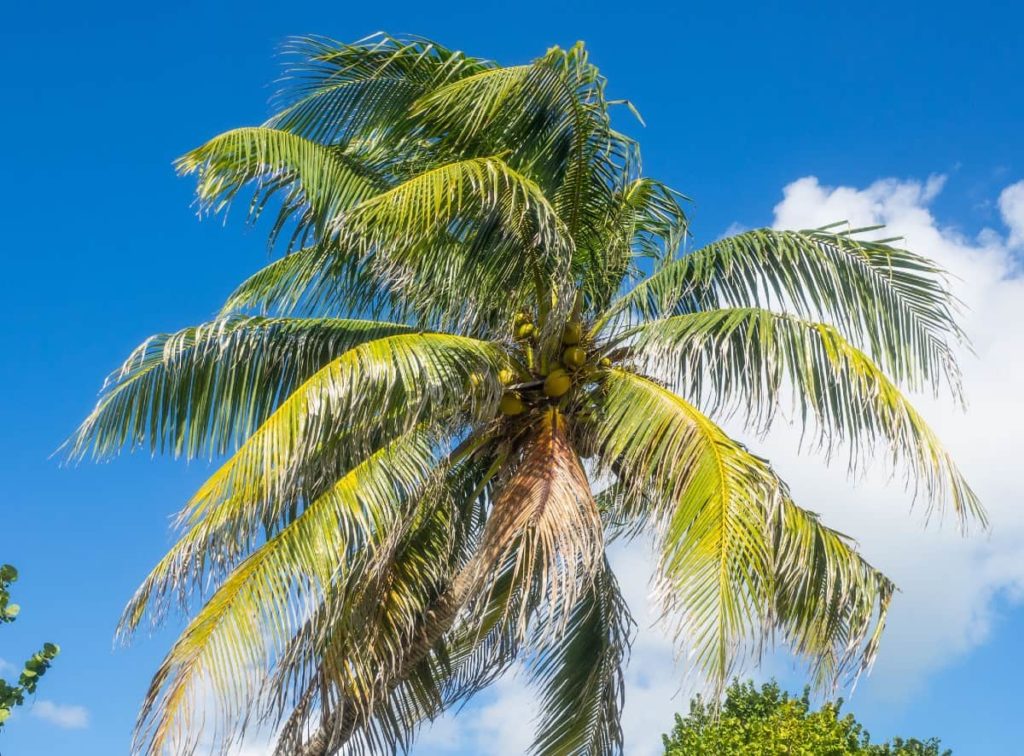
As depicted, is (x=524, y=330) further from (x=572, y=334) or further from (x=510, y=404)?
(x=510, y=404)

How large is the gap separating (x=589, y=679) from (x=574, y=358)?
8.67ft

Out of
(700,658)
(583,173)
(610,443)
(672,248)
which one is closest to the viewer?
(700,658)

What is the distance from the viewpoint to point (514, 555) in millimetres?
8906

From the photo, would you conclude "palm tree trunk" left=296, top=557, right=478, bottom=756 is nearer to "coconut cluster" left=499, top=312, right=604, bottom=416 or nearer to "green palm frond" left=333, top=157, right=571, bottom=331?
"coconut cluster" left=499, top=312, right=604, bottom=416

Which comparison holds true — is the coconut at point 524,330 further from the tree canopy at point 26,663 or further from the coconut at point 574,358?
the tree canopy at point 26,663

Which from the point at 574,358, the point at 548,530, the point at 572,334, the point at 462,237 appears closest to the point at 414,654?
the point at 548,530

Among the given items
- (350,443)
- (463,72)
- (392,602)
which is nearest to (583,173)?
(463,72)

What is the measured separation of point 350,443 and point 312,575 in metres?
1.14

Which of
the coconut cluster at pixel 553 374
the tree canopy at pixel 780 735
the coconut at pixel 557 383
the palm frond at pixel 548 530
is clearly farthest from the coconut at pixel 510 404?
the tree canopy at pixel 780 735

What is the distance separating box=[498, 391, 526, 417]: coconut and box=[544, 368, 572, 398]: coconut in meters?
0.22

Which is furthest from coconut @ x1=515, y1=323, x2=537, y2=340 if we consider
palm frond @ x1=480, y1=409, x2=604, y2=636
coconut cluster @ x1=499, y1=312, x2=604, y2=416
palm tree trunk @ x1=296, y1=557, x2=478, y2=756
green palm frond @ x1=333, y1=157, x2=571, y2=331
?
palm tree trunk @ x1=296, y1=557, x2=478, y2=756

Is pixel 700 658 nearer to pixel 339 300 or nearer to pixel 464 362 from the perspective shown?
pixel 464 362

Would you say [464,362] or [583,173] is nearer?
[464,362]

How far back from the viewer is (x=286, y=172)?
32.3 ft
